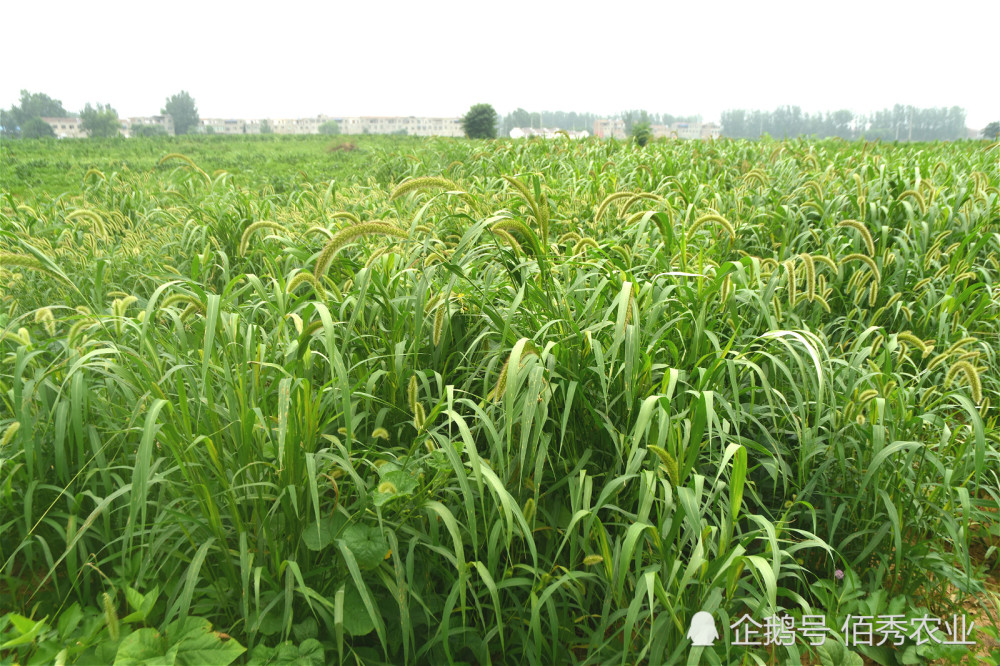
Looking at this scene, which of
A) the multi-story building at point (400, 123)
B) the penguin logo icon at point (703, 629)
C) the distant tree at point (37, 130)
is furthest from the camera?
the multi-story building at point (400, 123)

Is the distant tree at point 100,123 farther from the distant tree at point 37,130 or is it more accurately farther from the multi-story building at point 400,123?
the multi-story building at point 400,123

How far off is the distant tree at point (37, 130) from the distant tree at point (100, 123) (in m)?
1.51

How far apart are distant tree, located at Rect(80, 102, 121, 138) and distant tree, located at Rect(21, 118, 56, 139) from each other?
4.96 ft

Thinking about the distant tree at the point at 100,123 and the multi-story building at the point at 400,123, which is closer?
the distant tree at the point at 100,123

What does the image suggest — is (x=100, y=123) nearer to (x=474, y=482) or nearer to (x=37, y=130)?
(x=37, y=130)

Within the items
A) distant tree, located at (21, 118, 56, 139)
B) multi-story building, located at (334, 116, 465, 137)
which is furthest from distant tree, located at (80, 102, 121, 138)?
multi-story building, located at (334, 116, 465, 137)

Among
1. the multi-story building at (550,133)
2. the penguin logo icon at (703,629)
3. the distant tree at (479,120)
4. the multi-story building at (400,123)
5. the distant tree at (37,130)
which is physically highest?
the multi-story building at (400,123)

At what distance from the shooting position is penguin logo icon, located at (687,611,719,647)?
54.2 inches

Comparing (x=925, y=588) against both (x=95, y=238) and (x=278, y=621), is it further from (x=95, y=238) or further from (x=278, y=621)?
(x=95, y=238)

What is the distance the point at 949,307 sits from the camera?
2.51m

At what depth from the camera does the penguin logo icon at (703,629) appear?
138cm

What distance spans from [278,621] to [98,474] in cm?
82

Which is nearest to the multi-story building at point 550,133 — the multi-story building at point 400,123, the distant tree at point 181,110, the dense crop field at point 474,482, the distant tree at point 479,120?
the dense crop field at point 474,482

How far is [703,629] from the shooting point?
139cm
